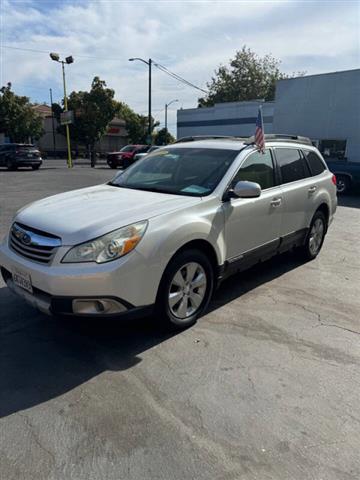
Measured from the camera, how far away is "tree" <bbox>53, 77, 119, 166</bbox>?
115ft

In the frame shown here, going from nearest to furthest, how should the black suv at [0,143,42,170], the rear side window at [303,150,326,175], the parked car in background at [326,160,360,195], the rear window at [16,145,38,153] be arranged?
the rear side window at [303,150,326,175]
the parked car in background at [326,160,360,195]
the black suv at [0,143,42,170]
the rear window at [16,145,38,153]

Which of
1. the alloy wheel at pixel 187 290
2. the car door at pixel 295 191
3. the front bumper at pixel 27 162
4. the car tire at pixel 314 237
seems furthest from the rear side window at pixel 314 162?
the front bumper at pixel 27 162

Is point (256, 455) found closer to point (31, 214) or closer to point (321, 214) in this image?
point (31, 214)

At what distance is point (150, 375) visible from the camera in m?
3.01

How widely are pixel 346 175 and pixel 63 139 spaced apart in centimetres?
4775

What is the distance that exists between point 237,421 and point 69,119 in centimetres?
2698

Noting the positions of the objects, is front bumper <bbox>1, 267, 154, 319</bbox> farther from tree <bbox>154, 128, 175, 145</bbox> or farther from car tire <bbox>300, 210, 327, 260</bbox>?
tree <bbox>154, 128, 175, 145</bbox>

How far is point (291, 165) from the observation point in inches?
205

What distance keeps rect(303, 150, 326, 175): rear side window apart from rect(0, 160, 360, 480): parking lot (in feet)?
7.06

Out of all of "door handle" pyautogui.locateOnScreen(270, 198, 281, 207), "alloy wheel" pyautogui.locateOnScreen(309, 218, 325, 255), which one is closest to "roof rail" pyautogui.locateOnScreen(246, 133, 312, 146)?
"door handle" pyautogui.locateOnScreen(270, 198, 281, 207)

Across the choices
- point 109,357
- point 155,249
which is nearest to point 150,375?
point 109,357

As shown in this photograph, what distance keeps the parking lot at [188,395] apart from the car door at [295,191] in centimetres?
109

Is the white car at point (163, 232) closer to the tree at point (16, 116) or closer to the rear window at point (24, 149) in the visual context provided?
the rear window at point (24, 149)

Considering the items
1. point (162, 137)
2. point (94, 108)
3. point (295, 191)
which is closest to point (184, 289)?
point (295, 191)
